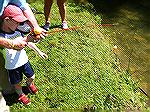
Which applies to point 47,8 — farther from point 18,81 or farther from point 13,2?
point 13,2

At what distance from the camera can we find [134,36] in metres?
6.19

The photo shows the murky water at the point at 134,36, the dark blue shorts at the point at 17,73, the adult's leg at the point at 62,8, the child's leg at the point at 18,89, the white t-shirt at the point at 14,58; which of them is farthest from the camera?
the adult's leg at the point at 62,8

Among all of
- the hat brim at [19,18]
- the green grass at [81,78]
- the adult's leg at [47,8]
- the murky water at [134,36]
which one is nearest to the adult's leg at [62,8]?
the adult's leg at [47,8]

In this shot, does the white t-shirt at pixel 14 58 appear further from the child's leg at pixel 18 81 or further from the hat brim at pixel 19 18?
the hat brim at pixel 19 18

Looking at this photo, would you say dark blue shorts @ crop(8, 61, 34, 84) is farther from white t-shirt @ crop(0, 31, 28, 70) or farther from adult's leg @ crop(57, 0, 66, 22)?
adult's leg @ crop(57, 0, 66, 22)

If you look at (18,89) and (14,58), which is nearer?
(14,58)

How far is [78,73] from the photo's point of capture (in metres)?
5.09

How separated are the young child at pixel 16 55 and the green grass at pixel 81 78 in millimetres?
185

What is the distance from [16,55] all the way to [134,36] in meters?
2.61

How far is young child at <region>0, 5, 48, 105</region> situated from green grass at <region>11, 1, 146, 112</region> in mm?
185

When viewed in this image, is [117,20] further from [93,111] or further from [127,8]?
[93,111]

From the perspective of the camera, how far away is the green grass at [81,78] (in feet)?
15.3

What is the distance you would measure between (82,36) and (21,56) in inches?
68.0

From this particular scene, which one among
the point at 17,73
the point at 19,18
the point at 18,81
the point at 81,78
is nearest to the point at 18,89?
the point at 18,81
